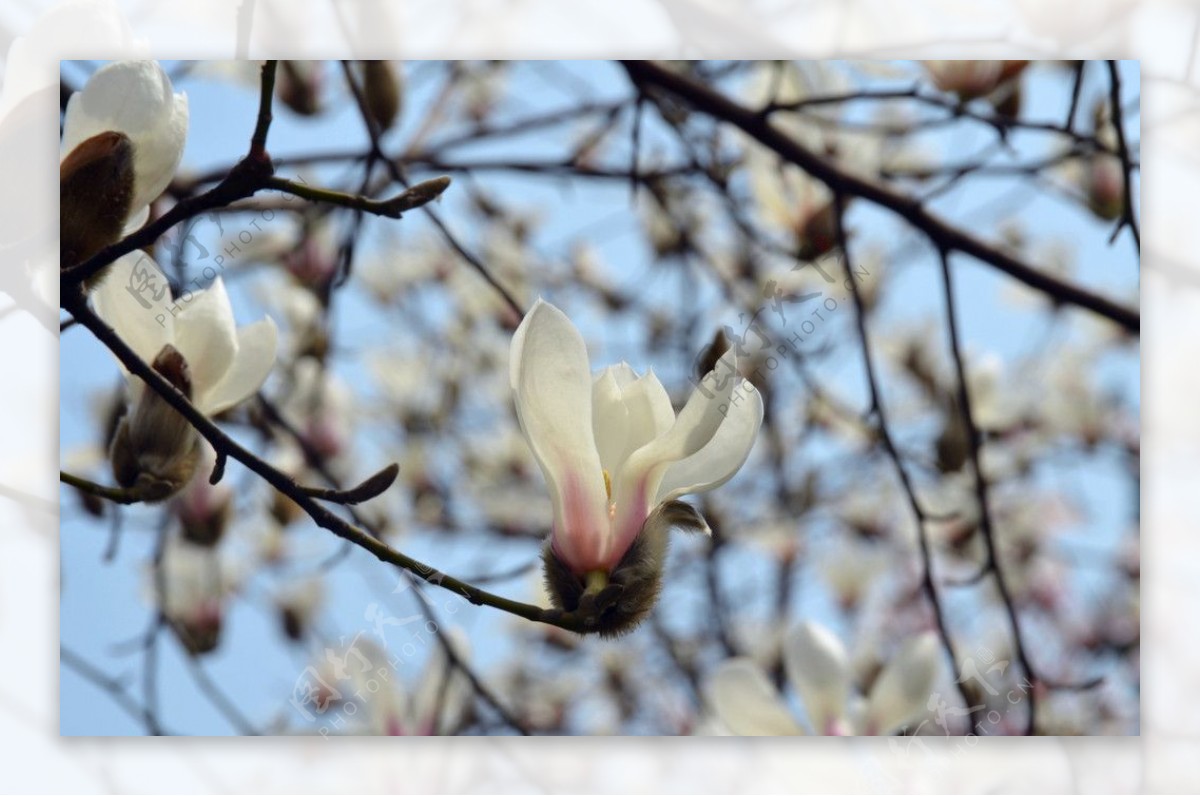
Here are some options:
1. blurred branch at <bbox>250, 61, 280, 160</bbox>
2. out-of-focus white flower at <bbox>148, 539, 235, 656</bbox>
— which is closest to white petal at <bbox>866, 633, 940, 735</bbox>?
out-of-focus white flower at <bbox>148, 539, 235, 656</bbox>

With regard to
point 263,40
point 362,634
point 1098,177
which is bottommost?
point 362,634

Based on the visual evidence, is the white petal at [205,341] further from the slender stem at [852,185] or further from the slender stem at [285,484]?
the slender stem at [852,185]

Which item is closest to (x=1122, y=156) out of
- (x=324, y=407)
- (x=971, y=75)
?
(x=971, y=75)

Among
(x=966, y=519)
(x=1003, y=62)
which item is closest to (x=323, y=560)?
(x=966, y=519)

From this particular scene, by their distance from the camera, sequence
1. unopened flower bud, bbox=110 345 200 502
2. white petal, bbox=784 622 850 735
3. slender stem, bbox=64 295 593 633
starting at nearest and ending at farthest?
slender stem, bbox=64 295 593 633
unopened flower bud, bbox=110 345 200 502
white petal, bbox=784 622 850 735

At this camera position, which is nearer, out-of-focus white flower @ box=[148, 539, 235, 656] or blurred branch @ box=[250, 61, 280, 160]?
blurred branch @ box=[250, 61, 280, 160]

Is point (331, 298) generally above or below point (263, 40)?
below

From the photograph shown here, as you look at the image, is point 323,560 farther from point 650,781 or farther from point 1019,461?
point 1019,461

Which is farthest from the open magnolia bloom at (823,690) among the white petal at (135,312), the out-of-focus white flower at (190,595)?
the white petal at (135,312)

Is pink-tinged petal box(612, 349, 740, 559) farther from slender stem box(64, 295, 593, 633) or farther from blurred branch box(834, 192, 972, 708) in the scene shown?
blurred branch box(834, 192, 972, 708)
